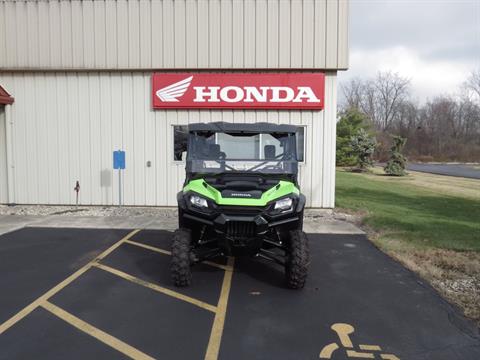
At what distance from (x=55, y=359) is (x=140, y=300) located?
1429 millimetres

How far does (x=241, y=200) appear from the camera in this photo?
484 cm

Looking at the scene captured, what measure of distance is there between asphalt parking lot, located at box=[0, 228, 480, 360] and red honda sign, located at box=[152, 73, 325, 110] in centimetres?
572

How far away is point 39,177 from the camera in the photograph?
38.9ft

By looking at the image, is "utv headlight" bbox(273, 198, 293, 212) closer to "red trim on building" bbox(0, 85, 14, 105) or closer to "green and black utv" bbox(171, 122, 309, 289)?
"green and black utv" bbox(171, 122, 309, 289)

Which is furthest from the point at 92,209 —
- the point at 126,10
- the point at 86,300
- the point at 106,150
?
the point at 86,300

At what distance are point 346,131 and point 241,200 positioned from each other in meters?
37.7

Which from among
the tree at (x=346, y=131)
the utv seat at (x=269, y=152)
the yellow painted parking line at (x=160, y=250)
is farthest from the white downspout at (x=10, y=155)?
the tree at (x=346, y=131)

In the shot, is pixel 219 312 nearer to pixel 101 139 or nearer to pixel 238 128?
pixel 238 128

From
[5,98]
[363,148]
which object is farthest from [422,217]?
[363,148]

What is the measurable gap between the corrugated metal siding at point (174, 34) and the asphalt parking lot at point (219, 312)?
6.64m

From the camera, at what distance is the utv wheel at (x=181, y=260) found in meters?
5.01

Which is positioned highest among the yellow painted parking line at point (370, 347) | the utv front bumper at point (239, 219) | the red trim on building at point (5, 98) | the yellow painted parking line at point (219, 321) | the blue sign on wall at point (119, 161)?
the red trim on building at point (5, 98)

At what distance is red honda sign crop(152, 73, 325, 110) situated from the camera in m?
11.2

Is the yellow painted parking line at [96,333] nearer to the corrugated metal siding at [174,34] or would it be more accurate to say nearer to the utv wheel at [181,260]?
the utv wheel at [181,260]
